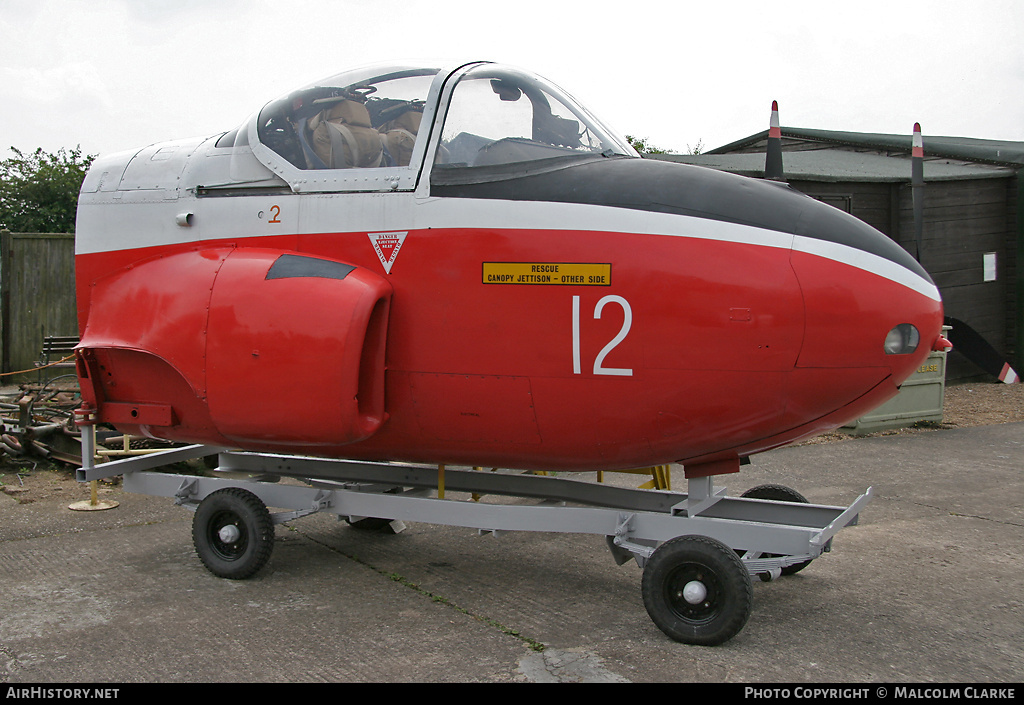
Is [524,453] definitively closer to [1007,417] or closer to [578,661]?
[578,661]

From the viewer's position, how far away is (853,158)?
14492 mm

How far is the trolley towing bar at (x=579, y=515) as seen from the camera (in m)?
4.04

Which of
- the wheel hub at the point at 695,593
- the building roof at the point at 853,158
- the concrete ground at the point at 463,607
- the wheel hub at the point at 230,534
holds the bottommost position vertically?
the concrete ground at the point at 463,607

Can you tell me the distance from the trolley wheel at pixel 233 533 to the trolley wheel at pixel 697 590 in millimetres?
2294

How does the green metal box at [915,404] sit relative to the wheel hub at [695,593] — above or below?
above

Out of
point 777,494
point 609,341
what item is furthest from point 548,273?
point 777,494

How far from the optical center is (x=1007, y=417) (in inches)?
424

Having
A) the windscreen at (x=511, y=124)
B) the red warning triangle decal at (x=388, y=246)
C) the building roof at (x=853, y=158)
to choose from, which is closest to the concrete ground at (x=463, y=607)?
the red warning triangle decal at (x=388, y=246)

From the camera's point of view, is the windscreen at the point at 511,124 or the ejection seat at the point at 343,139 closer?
the windscreen at the point at 511,124

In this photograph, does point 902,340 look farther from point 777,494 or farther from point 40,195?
point 40,195

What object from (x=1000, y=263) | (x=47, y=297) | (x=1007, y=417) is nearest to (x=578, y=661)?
(x=1007, y=417)

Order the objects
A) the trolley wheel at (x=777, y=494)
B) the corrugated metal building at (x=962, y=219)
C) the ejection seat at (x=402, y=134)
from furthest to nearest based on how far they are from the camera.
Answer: the corrugated metal building at (x=962, y=219) < the trolley wheel at (x=777, y=494) < the ejection seat at (x=402, y=134)

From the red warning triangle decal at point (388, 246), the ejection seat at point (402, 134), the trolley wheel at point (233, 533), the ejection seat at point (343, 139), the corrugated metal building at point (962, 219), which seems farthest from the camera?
the corrugated metal building at point (962, 219)

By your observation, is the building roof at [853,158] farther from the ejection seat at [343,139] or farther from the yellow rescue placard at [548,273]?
the yellow rescue placard at [548,273]
